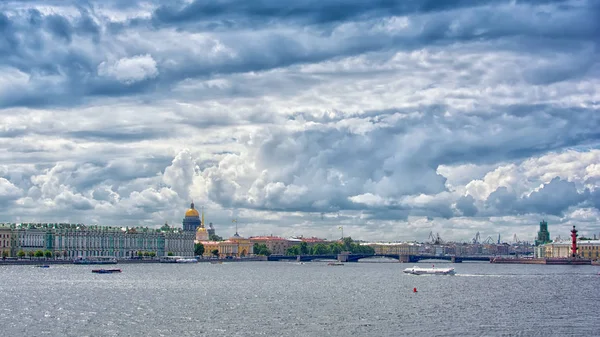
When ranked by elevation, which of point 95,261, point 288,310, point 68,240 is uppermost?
point 68,240

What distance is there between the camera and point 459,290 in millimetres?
90562

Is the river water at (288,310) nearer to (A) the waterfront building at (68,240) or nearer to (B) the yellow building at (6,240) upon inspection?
(B) the yellow building at (6,240)

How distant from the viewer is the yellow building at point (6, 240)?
168812 mm

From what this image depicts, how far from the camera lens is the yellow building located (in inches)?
6646

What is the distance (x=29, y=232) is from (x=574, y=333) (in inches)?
5451

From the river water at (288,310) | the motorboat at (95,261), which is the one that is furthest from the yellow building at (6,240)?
the river water at (288,310)

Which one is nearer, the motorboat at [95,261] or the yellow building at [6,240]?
the motorboat at [95,261]

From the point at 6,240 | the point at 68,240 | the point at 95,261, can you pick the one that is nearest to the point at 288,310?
the point at 95,261

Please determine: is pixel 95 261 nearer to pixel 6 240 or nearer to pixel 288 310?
pixel 6 240

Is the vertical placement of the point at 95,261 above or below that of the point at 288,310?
below

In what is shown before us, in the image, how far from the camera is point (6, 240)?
169750 mm

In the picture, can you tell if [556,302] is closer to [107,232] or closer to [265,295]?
[265,295]

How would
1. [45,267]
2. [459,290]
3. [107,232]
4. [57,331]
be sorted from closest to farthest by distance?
[57,331], [459,290], [45,267], [107,232]

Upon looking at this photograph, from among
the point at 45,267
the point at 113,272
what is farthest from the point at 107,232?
the point at 113,272
